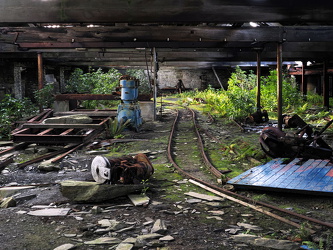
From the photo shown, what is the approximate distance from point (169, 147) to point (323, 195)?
179 inches

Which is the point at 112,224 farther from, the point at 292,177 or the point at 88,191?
the point at 292,177

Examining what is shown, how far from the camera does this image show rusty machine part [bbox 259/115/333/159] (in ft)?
21.0

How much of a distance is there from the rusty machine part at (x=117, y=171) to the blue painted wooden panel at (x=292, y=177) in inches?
54.9

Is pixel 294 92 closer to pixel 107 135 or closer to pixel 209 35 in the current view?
pixel 209 35

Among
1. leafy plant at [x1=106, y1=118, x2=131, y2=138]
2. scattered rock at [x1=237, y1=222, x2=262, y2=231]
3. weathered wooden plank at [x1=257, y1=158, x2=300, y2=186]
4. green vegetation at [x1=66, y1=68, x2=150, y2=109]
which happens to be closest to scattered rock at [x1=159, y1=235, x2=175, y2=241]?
scattered rock at [x1=237, y1=222, x2=262, y2=231]

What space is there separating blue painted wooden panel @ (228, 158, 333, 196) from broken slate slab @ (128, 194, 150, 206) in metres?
1.32

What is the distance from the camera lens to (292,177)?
536 cm

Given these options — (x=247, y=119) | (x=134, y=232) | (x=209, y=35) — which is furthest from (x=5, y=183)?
(x=247, y=119)

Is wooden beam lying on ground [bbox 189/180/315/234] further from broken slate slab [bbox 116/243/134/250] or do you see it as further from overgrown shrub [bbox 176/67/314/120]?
overgrown shrub [bbox 176/67/314/120]

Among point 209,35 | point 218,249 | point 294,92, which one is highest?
point 209,35

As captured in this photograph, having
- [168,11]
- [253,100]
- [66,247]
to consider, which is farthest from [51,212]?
[253,100]

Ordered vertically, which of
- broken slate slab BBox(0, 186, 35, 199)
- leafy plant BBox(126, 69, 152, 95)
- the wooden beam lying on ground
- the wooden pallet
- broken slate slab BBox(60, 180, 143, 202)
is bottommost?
the wooden beam lying on ground

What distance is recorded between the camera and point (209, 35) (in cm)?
926

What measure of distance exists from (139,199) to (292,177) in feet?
7.61
